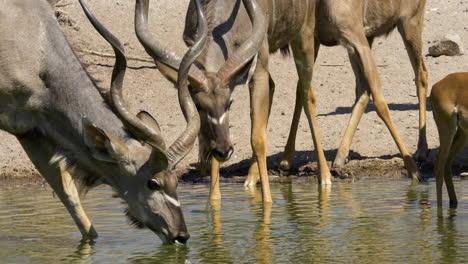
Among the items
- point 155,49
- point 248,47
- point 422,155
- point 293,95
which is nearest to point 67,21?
point 293,95

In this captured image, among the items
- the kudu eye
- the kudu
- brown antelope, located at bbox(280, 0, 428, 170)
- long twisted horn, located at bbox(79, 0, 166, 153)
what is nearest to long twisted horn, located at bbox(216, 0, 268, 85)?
the kudu

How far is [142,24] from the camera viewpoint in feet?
25.6

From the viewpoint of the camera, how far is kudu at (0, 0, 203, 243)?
6609 mm

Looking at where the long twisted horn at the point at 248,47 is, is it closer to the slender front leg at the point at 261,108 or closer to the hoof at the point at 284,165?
the slender front leg at the point at 261,108

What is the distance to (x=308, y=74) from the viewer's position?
10.7m

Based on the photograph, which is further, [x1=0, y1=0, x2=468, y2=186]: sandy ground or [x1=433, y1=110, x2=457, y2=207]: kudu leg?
[x1=0, y1=0, x2=468, y2=186]: sandy ground

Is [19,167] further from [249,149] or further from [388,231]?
[388,231]

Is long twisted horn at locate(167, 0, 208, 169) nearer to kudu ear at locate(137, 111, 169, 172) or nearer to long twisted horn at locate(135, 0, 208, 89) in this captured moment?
kudu ear at locate(137, 111, 169, 172)

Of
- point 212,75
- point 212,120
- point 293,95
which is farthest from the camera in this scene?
point 293,95

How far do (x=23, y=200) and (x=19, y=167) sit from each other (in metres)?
1.80

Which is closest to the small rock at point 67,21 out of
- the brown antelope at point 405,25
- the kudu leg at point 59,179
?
the brown antelope at point 405,25

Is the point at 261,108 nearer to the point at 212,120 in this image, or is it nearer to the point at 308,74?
the point at 212,120

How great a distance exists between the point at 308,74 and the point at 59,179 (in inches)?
154

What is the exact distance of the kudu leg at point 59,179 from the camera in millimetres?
7164
